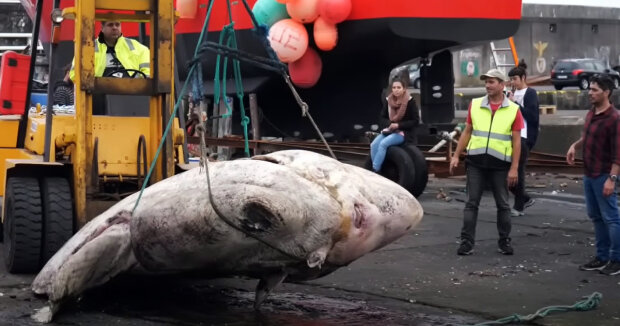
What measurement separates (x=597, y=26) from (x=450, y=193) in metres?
47.5

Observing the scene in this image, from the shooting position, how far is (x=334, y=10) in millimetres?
16031

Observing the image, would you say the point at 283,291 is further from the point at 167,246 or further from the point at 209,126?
the point at 209,126

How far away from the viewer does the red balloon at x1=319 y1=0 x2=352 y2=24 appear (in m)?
16.0

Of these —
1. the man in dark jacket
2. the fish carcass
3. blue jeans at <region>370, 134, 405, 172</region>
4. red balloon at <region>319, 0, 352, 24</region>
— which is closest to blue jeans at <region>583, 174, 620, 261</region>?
the fish carcass

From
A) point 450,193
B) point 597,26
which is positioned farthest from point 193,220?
point 597,26

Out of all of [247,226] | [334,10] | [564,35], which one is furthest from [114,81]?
[564,35]

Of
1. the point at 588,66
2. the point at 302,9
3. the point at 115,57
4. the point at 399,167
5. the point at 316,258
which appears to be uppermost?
the point at 588,66

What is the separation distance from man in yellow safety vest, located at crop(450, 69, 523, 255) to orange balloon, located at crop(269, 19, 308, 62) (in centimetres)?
678

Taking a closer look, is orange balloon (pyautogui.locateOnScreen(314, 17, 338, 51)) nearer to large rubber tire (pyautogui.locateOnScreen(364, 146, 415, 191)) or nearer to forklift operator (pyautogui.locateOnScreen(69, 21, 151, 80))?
large rubber tire (pyautogui.locateOnScreen(364, 146, 415, 191))

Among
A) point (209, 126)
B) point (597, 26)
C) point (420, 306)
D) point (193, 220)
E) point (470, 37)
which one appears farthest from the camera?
point (597, 26)

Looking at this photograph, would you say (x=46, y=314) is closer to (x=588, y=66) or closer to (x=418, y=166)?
(x=418, y=166)

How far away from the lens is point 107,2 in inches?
305

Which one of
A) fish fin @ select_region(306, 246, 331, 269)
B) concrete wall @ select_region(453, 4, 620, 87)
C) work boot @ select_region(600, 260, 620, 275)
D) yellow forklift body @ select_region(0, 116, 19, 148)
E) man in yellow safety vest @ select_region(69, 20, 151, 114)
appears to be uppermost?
concrete wall @ select_region(453, 4, 620, 87)

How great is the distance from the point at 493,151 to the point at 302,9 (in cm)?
711
